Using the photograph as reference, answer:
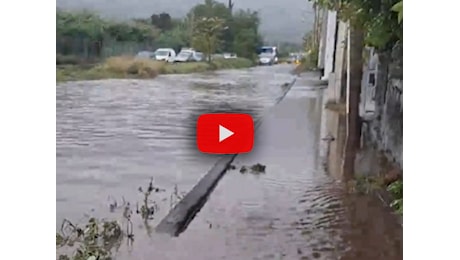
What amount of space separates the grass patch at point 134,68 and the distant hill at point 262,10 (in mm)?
148

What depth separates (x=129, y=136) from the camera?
2.69 m

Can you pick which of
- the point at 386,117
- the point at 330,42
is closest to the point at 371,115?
the point at 386,117

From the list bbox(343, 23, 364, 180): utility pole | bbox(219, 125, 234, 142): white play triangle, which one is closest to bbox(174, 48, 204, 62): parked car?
bbox(219, 125, 234, 142): white play triangle

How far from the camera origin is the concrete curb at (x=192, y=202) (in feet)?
8.79

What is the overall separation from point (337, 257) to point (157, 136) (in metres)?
0.72

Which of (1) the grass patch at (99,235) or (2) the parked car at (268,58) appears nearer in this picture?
(1) the grass patch at (99,235)

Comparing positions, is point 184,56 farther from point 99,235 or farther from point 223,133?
point 99,235

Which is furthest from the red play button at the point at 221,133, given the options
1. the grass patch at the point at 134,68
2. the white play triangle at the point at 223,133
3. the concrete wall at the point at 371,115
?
the concrete wall at the point at 371,115

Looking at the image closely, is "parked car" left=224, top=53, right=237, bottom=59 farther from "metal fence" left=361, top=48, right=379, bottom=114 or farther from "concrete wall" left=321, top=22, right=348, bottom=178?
"metal fence" left=361, top=48, right=379, bottom=114

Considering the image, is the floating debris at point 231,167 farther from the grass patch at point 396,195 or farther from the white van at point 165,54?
the grass patch at point 396,195
